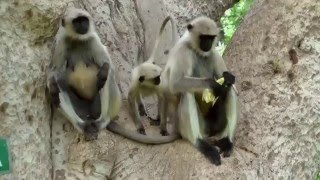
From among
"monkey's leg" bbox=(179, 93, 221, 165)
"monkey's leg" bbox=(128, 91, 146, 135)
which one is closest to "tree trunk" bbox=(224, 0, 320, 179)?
"monkey's leg" bbox=(179, 93, 221, 165)

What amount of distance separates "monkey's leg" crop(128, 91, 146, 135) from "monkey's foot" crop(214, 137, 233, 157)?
595mm

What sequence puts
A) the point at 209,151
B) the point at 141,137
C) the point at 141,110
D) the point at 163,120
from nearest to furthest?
the point at 209,151
the point at 141,137
the point at 163,120
the point at 141,110

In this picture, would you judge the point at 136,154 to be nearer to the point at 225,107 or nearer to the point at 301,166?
the point at 225,107

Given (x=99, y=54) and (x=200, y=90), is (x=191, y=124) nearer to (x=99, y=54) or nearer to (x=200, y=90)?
(x=200, y=90)

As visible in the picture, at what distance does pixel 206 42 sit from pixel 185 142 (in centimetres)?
74

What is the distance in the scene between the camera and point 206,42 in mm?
4625

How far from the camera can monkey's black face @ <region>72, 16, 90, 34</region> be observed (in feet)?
14.6

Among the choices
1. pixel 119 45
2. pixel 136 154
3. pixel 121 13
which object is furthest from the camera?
pixel 121 13

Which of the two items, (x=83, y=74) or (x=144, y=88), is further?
(x=144, y=88)

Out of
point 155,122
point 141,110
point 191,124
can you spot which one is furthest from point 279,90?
point 141,110

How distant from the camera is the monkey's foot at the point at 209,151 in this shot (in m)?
4.28

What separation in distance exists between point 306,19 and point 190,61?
101 cm

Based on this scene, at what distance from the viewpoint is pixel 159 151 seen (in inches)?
176

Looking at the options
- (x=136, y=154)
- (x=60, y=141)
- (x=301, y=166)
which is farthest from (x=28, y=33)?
(x=301, y=166)
